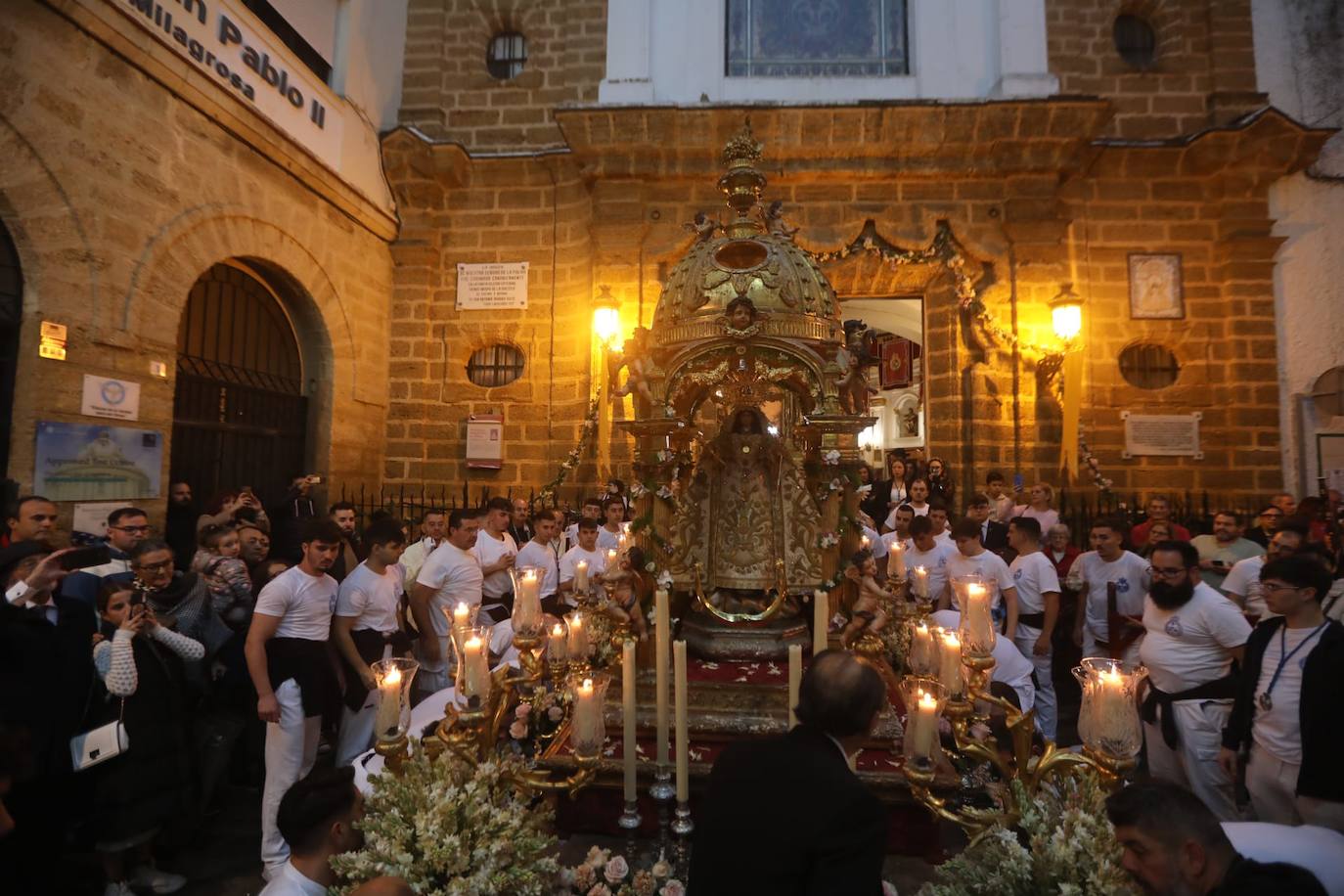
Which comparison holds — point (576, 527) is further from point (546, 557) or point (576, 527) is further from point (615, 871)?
point (615, 871)

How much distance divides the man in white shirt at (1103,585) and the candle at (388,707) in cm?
544

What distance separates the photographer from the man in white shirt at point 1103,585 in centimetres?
559

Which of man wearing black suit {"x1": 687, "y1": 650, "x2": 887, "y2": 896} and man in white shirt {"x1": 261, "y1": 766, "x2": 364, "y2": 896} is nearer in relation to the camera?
man wearing black suit {"x1": 687, "y1": 650, "x2": 887, "y2": 896}

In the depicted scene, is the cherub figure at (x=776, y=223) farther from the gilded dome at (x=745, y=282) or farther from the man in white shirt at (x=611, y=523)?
the man in white shirt at (x=611, y=523)

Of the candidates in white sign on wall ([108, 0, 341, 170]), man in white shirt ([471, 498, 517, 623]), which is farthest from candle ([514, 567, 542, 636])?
white sign on wall ([108, 0, 341, 170])

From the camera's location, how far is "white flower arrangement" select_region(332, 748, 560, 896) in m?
2.29

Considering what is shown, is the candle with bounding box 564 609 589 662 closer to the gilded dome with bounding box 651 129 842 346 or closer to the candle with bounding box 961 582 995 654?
the candle with bounding box 961 582 995 654

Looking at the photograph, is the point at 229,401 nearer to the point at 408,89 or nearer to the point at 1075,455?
the point at 408,89

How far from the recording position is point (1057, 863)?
2.22 m

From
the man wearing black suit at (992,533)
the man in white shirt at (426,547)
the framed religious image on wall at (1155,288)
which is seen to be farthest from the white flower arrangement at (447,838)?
the framed religious image on wall at (1155,288)

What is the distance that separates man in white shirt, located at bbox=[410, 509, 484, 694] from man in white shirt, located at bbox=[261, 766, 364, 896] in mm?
2875

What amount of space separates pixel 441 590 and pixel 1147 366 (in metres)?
10.4

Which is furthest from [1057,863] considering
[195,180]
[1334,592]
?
[195,180]

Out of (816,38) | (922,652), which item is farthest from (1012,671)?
(816,38)
